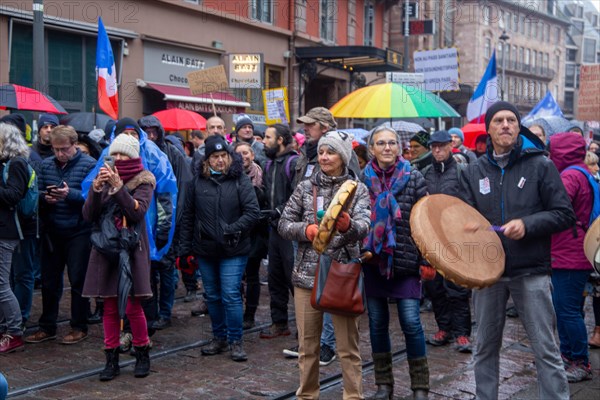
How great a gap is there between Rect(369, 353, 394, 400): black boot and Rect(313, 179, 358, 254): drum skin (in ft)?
4.08

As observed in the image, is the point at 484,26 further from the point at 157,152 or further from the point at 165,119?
the point at 157,152

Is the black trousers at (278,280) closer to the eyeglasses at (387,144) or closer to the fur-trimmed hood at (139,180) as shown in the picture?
the fur-trimmed hood at (139,180)

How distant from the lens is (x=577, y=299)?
620 cm

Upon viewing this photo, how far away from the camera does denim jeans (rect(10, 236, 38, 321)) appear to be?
7.24 m

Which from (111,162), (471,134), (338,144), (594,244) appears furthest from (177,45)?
(594,244)

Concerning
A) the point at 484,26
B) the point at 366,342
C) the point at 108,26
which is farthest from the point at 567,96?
the point at 366,342

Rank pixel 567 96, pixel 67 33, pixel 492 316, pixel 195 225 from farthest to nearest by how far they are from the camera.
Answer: pixel 567 96
pixel 67 33
pixel 195 225
pixel 492 316

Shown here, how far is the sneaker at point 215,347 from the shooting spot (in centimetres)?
671

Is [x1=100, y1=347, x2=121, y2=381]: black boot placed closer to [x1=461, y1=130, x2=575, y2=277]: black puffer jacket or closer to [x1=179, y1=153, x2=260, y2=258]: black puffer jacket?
[x1=179, y1=153, x2=260, y2=258]: black puffer jacket

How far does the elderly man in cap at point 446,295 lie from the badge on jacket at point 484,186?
6.80ft

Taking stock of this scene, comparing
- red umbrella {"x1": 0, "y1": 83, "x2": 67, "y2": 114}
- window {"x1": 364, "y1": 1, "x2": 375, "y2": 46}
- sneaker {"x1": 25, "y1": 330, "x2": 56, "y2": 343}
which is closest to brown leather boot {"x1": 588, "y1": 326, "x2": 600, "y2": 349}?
sneaker {"x1": 25, "y1": 330, "x2": 56, "y2": 343}

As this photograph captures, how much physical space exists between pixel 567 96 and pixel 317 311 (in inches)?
4341

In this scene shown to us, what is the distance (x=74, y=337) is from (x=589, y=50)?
114065 millimetres

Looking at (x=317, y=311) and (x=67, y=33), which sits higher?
(x=67, y=33)
